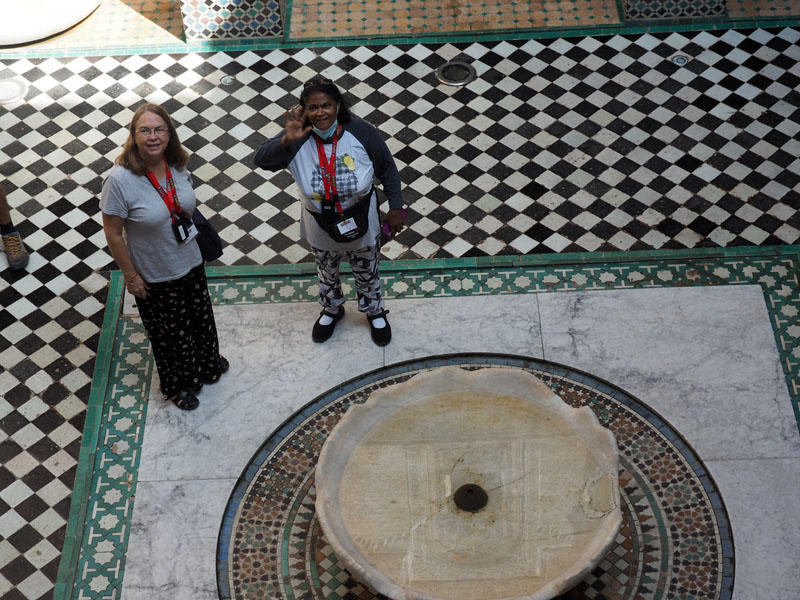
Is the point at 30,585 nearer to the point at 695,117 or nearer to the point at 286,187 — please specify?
the point at 286,187

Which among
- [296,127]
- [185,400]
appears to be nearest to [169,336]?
[185,400]

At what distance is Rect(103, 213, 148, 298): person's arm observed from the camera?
4.84 meters

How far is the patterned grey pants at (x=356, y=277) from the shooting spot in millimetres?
5672

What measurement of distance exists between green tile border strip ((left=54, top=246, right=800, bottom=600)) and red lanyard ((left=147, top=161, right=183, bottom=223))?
136cm

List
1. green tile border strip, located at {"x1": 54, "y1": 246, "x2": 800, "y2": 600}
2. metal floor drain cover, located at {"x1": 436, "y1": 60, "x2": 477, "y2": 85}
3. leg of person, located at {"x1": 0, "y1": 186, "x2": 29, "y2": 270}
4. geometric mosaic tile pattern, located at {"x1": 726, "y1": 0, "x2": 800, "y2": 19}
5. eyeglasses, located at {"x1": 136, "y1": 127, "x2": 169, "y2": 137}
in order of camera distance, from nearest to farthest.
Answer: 1. eyeglasses, located at {"x1": 136, "y1": 127, "x2": 169, "y2": 137}
2. green tile border strip, located at {"x1": 54, "y1": 246, "x2": 800, "y2": 600}
3. leg of person, located at {"x1": 0, "y1": 186, "x2": 29, "y2": 270}
4. metal floor drain cover, located at {"x1": 436, "y1": 60, "x2": 477, "y2": 85}
5. geometric mosaic tile pattern, located at {"x1": 726, "y1": 0, "x2": 800, "y2": 19}

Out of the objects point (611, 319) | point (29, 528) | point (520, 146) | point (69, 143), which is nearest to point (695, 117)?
point (520, 146)

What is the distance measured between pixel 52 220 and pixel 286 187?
1.53 meters

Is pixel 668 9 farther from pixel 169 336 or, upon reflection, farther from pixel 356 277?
pixel 169 336

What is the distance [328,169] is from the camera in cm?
513

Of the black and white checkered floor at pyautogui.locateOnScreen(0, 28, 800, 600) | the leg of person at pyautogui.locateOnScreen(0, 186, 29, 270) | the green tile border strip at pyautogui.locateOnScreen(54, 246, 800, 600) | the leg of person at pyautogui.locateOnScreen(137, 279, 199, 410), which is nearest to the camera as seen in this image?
the leg of person at pyautogui.locateOnScreen(137, 279, 199, 410)

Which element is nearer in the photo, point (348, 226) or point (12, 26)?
point (348, 226)

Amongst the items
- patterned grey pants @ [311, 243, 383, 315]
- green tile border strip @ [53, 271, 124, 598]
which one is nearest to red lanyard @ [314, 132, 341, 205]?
patterned grey pants @ [311, 243, 383, 315]

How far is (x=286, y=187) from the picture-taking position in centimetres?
711

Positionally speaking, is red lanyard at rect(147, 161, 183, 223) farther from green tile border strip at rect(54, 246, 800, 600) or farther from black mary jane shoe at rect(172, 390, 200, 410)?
green tile border strip at rect(54, 246, 800, 600)
